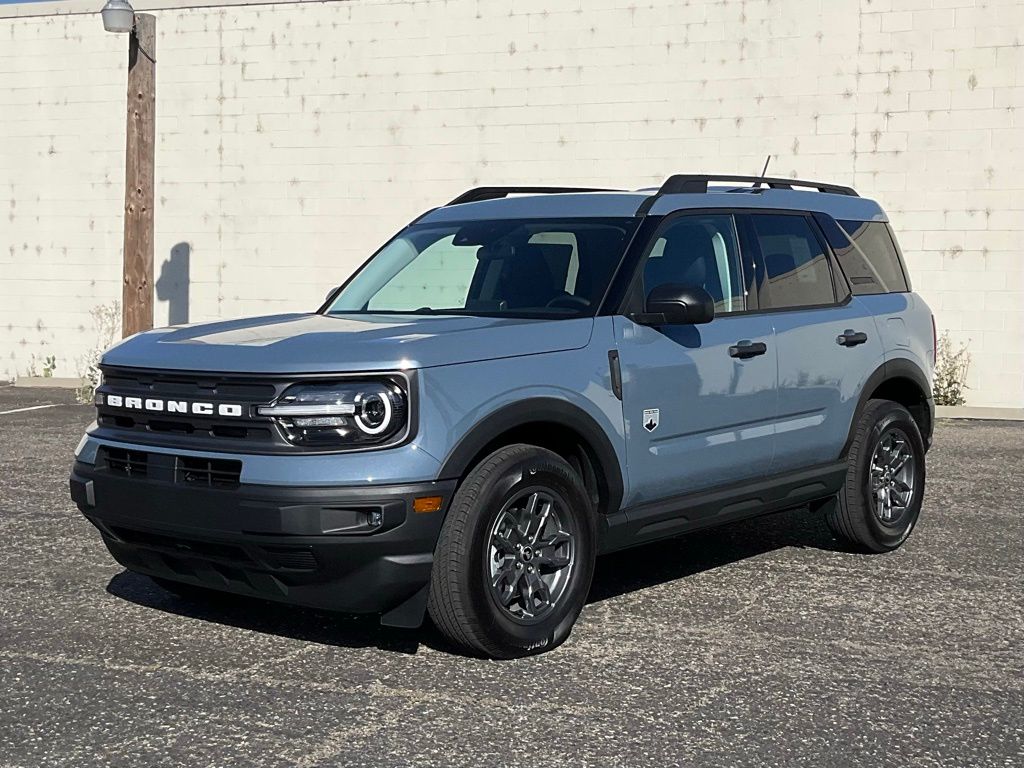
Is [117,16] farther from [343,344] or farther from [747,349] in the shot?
[343,344]

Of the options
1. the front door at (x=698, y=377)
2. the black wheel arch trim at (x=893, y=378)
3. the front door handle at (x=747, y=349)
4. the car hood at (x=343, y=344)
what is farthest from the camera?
the black wheel arch trim at (x=893, y=378)

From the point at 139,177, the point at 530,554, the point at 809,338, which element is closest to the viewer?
the point at 530,554

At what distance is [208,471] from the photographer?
16.9ft

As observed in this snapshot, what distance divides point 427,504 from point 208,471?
0.82 m

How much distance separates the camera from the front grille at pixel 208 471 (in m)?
5.07

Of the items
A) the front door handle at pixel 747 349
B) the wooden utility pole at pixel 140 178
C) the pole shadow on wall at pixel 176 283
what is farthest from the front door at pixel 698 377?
the pole shadow on wall at pixel 176 283

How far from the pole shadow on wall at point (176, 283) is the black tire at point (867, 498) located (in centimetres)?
1216

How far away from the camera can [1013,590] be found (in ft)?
22.0

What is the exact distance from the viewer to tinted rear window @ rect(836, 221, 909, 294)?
7500 millimetres

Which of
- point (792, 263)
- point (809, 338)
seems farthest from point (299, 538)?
point (792, 263)

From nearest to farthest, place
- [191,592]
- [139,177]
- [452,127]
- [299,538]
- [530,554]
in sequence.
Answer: [299,538], [530,554], [191,592], [139,177], [452,127]

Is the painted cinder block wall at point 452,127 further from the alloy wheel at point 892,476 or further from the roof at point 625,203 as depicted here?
the roof at point 625,203

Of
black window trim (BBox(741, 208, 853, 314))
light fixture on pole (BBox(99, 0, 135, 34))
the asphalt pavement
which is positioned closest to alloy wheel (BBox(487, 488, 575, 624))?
the asphalt pavement

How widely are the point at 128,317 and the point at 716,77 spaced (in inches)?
270
